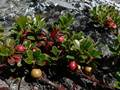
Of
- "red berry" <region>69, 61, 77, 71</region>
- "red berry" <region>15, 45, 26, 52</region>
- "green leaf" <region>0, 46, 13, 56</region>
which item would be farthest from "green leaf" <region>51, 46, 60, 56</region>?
"green leaf" <region>0, 46, 13, 56</region>

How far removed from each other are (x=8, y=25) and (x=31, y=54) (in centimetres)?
92

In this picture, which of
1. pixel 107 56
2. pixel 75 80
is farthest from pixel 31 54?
pixel 107 56

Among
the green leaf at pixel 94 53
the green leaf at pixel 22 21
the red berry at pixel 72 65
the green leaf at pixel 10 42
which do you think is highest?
the green leaf at pixel 22 21

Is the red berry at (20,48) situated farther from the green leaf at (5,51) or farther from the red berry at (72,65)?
the red berry at (72,65)

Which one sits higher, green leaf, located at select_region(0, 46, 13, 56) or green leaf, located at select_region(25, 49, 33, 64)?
green leaf, located at select_region(0, 46, 13, 56)

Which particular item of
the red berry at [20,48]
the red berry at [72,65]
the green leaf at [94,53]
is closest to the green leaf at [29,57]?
the red berry at [20,48]

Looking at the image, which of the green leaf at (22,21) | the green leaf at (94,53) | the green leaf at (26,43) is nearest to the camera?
the green leaf at (94,53)

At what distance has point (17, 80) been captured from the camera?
142 inches

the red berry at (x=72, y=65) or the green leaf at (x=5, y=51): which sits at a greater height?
the green leaf at (x=5, y=51)

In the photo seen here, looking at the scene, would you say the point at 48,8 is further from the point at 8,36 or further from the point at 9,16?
the point at 8,36

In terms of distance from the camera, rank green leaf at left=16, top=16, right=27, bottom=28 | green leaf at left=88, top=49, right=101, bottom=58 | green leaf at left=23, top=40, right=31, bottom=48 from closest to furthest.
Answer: green leaf at left=88, top=49, right=101, bottom=58 → green leaf at left=23, top=40, right=31, bottom=48 → green leaf at left=16, top=16, right=27, bottom=28

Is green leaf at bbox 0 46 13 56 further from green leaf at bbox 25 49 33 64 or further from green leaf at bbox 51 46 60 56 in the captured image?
green leaf at bbox 51 46 60 56

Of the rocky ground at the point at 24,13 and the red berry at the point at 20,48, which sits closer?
the red berry at the point at 20,48

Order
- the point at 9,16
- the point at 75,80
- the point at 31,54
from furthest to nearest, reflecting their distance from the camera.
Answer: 1. the point at 9,16
2. the point at 75,80
3. the point at 31,54
